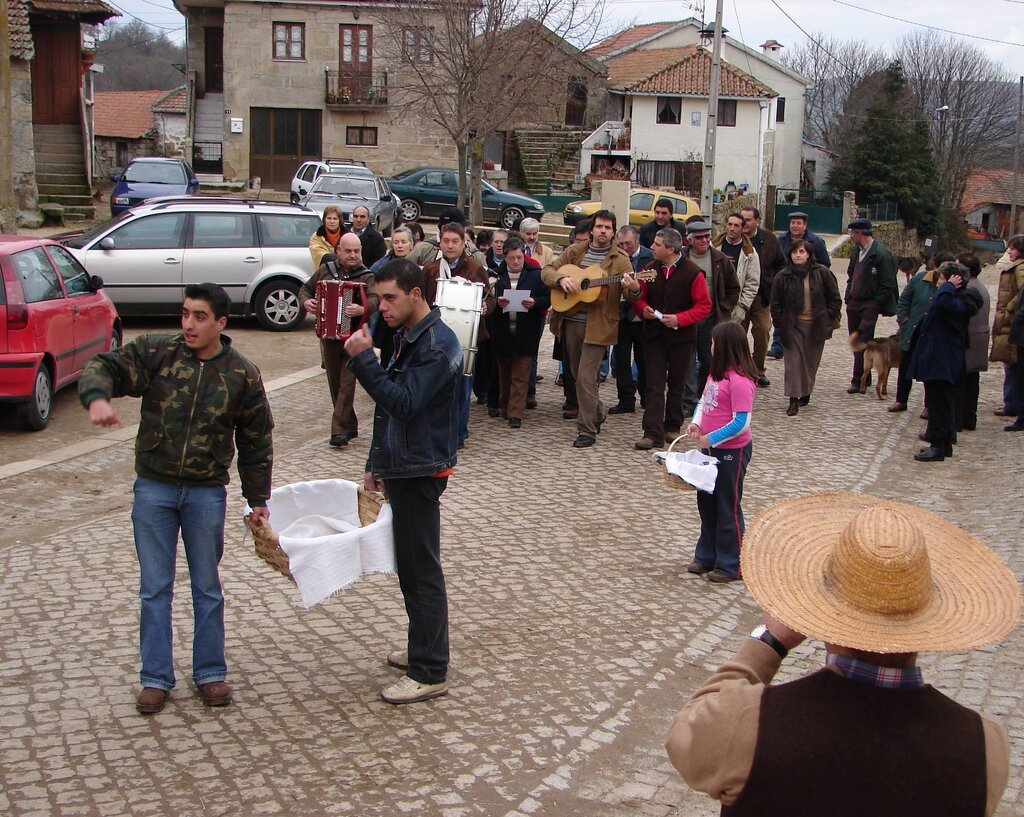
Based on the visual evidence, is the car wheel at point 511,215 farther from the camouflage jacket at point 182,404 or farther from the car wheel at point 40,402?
the camouflage jacket at point 182,404

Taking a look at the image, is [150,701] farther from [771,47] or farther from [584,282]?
[771,47]

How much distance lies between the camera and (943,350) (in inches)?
398

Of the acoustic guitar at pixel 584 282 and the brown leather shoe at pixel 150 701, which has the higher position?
the acoustic guitar at pixel 584 282

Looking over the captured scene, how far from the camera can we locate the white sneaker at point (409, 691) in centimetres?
530

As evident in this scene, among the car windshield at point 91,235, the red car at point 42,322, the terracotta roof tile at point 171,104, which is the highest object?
the terracotta roof tile at point 171,104

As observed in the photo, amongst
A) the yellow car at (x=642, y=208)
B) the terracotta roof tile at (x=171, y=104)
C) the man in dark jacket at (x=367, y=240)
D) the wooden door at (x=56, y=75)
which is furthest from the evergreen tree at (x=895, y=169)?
the man in dark jacket at (x=367, y=240)

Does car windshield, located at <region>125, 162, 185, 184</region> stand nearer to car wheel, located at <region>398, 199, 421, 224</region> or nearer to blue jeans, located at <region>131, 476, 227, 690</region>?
car wheel, located at <region>398, 199, 421, 224</region>

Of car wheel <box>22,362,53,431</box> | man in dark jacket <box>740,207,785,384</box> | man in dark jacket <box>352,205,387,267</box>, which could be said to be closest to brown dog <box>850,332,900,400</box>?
man in dark jacket <box>740,207,785,384</box>

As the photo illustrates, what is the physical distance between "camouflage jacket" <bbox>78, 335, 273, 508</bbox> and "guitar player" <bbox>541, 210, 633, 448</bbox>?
18.0 feet

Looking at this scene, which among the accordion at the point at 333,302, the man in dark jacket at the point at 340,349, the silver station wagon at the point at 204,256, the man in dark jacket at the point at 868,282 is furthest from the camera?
the silver station wagon at the point at 204,256

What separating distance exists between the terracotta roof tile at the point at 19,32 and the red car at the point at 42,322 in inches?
638

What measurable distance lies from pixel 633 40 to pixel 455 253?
51.5 metres

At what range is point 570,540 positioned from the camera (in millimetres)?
7922

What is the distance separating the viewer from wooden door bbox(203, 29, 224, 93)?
44469mm
